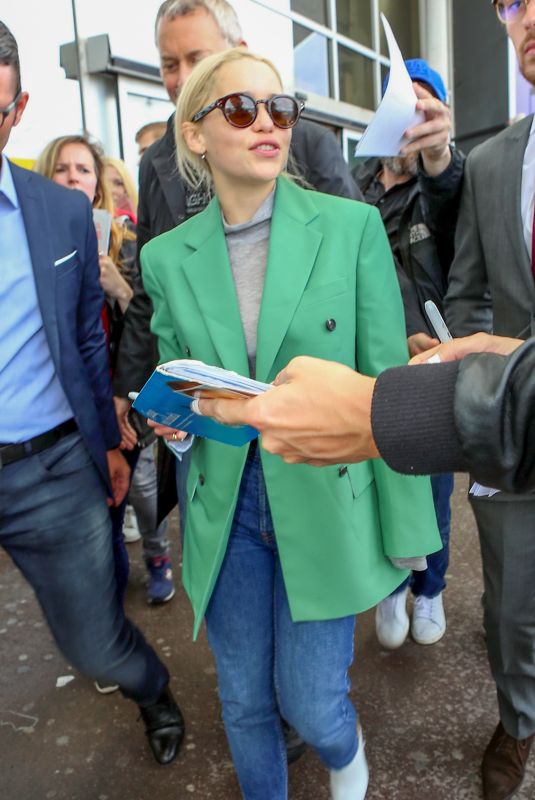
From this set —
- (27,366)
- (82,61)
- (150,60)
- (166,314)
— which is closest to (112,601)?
(27,366)

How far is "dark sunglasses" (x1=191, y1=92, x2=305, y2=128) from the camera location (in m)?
1.77

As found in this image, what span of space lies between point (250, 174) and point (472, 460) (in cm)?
107

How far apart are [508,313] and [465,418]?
1.09 m

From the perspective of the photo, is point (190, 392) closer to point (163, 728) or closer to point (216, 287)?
point (216, 287)

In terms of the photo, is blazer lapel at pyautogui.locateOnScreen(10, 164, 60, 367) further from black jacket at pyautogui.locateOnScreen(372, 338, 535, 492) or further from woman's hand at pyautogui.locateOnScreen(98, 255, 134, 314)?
→ black jacket at pyautogui.locateOnScreen(372, 338, 535, 492)

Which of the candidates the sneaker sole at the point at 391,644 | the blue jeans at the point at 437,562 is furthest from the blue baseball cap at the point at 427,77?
the sneaker sole at the point at 391,644

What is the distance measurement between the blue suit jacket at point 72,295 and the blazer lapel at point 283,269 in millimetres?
671

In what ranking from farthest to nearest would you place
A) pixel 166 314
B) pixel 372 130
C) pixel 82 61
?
pixel 82 61 → pixel 166 314 → pixel 372 130

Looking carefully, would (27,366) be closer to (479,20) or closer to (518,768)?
(518,768)

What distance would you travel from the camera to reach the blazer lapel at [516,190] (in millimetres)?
1884

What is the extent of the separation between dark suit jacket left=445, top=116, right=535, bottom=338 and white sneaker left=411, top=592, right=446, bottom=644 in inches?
Result: 54.6

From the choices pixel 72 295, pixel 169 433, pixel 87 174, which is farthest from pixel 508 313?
pixel 87 174

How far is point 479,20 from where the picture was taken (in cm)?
1312

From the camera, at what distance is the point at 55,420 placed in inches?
82.0
